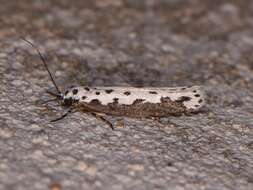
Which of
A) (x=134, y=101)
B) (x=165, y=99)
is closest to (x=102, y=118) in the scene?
(x=134, y=101)

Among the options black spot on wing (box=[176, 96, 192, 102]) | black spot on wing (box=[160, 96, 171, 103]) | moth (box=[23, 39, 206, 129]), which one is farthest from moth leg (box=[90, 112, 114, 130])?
black spot on wing (box=[176, 96, 192, 102])

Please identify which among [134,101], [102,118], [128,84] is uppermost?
[128,84]

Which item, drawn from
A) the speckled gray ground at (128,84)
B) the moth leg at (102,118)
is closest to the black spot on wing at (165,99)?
the speckled gray ground at (128,84)

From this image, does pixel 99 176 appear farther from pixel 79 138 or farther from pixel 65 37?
pixel 65 37

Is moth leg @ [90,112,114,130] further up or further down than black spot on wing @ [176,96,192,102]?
further down

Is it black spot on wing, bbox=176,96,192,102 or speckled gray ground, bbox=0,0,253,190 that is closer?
speckled gray ground, bbox=0,0,253,190

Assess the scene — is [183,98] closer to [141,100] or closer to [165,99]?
[165,99]

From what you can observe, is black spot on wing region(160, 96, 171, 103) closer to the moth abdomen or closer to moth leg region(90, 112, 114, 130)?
the moth abdomen
